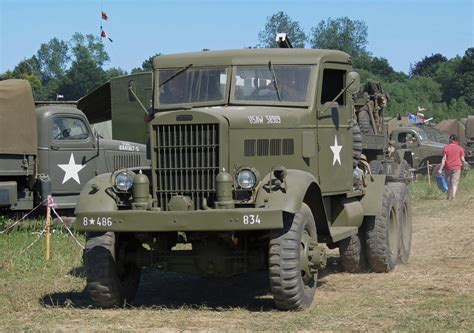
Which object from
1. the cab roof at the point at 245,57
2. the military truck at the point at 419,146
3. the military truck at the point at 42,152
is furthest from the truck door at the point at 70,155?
the military truck at the point at 419,146

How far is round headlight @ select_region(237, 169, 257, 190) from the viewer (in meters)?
8.80

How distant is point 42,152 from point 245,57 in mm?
5998

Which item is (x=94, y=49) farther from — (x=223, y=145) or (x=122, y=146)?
(x=223, y=145)

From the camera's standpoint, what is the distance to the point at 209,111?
9.28 meters

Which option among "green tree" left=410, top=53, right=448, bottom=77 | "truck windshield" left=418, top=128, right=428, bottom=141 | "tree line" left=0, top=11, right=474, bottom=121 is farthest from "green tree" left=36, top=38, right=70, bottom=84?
"truck windshield" left=418, top=128, right=428, bottom=141

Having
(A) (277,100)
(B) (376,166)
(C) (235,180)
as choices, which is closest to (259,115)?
(A) (277,100)

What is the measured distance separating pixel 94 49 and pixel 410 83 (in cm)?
3620

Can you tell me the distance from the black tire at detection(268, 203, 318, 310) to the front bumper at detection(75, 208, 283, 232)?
322mm

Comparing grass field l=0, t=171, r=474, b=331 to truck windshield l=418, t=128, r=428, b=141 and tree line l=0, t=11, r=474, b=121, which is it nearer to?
truck windshield l=418, t=128, r=428, b=141

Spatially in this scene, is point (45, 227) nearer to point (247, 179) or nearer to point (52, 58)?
point (247, 179)

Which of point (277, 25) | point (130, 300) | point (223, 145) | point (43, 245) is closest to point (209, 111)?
point (223, 145)

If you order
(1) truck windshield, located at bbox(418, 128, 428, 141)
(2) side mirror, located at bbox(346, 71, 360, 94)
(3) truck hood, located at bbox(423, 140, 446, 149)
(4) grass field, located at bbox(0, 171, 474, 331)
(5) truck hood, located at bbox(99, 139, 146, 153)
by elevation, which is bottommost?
(4) grass field, located at bbox(0, 171, 474, 331)

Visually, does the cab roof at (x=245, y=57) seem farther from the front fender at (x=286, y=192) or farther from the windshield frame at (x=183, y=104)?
the front fender at (x=286, y=192)

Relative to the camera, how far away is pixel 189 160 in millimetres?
9070
